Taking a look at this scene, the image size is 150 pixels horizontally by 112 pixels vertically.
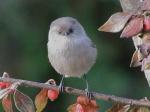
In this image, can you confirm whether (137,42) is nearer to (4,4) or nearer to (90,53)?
(90,53)

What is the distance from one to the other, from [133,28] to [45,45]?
2.52 m

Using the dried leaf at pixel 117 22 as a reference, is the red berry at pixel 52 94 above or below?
below

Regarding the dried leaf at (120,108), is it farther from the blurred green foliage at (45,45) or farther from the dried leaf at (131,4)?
the blurred green foliage at (45,45)

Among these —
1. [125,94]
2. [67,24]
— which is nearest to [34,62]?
[125,94]

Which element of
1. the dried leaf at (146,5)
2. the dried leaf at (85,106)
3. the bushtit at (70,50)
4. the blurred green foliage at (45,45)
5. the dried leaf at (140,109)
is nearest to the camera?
the dried leaf at (146,5)

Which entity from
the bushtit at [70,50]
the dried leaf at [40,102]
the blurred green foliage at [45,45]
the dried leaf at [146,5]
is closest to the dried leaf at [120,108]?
the dried leaf at [40,102]

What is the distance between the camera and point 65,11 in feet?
12.6

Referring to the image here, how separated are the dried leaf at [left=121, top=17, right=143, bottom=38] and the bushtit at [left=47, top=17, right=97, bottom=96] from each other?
3.27 feet

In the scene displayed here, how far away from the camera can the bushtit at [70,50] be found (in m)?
2.46

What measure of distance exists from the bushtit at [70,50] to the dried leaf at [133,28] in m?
1.00

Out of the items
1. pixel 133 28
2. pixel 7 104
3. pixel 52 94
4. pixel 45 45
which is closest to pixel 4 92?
pixel 7 104

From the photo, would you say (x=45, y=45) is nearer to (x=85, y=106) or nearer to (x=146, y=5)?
(x=85, y=106)

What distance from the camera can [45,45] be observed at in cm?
389

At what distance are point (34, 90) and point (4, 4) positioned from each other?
0.62 metres
